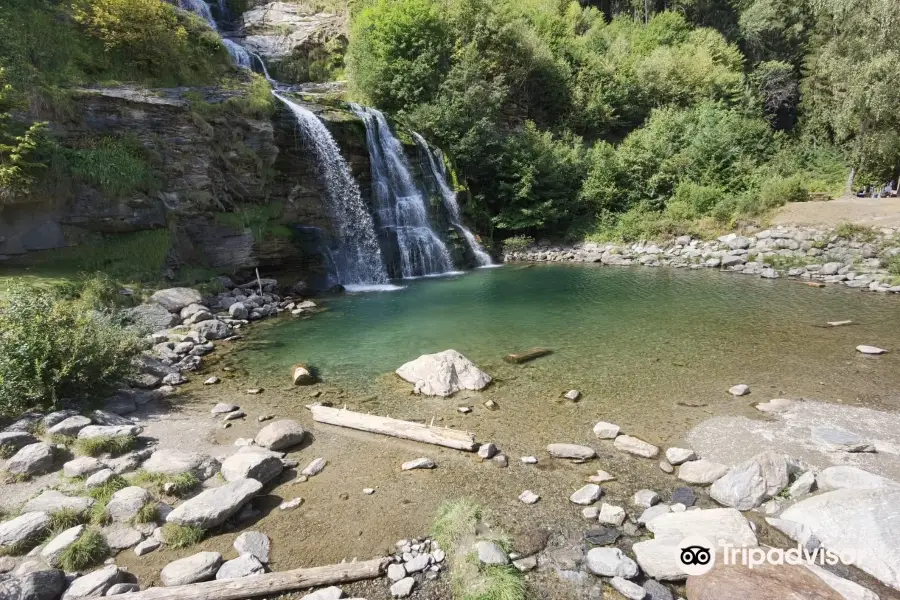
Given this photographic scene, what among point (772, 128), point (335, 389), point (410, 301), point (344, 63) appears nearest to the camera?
point (335, 389)

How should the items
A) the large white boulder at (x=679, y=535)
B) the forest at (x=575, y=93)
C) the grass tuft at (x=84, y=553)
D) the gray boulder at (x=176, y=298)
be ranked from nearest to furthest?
1. the large white boulder at (x=679, y=535)
2. the grass tuft at (x=84, y=553)
3. the gray boulder at (x=176, y=298)
4. the forest at (x=575, y=93)

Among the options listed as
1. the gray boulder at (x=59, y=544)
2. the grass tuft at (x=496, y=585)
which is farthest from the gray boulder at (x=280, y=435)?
the grass tuft at (x=496, y=585)

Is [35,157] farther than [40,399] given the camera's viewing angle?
Yes

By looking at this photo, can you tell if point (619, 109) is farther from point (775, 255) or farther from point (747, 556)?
point (747, 556)

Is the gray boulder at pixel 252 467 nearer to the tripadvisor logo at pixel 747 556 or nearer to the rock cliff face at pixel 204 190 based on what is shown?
the tripadvisor logo at pixel 747 556

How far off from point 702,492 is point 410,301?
12084mm

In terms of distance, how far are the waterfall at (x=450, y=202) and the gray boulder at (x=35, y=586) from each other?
22.0m

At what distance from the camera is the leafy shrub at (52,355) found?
660cm

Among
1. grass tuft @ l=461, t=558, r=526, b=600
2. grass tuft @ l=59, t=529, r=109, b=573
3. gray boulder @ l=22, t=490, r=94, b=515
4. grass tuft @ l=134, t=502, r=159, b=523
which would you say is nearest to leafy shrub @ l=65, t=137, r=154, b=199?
gray boulder @ l=22, t=490, r=94, b=515

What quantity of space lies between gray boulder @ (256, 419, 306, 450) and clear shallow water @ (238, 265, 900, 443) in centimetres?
163

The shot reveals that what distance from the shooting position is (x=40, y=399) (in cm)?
684

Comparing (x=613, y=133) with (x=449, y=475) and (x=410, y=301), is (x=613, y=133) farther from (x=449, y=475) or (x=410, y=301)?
(x=449, y=475)

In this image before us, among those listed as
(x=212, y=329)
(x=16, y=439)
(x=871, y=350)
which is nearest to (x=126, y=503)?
(x=16, y=439)

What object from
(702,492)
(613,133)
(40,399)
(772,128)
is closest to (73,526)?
(40,399)
